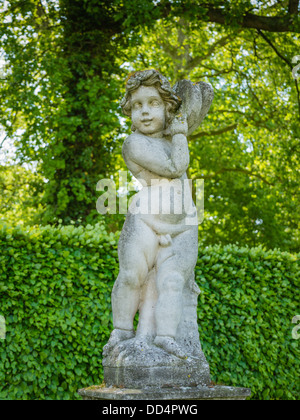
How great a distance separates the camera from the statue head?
4.14m

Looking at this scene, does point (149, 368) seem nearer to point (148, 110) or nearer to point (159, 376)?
point (159, 376)

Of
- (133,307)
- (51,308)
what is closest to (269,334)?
(51,308)

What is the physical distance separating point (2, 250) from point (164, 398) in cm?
355

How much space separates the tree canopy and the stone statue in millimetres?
5966

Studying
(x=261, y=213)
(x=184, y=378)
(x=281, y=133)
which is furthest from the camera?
(x=261, y=213)

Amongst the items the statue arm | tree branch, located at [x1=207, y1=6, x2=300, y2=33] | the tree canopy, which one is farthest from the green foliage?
the statue arm

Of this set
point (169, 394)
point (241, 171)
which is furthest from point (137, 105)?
point (241, 171)

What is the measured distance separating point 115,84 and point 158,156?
7344 mm

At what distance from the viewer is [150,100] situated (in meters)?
4.20

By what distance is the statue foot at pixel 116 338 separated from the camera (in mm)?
3807

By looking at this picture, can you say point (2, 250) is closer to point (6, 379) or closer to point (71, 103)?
point (6, 379)

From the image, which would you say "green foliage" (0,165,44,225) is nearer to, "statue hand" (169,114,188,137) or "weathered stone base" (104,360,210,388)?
"statue hand" (169,114,188,137)

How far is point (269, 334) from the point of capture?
767 centimetres
